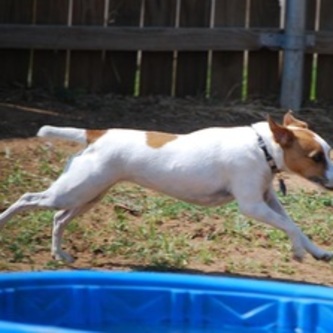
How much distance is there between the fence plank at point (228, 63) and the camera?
10.3 m

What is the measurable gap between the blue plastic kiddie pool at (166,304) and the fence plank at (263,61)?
511 cm

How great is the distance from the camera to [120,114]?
9.59m

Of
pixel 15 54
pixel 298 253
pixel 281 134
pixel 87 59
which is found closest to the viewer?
pixel 281 134

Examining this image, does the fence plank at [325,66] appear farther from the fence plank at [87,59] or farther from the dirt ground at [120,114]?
the fence plank at [87,59]

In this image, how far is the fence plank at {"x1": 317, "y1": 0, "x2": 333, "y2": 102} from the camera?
412 inches

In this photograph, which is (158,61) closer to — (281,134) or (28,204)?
(28,204)

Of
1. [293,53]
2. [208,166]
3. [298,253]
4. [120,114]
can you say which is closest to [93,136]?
[208,166]

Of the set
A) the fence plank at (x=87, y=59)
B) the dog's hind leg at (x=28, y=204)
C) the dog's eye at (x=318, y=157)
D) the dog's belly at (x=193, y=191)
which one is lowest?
the dog's hind leg at (x=28, y=204)

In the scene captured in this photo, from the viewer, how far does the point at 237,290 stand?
5.45 metres

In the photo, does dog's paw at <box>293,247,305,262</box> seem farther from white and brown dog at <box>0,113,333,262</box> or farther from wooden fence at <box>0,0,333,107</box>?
wooden fence at <box>0,0,333,107</box>

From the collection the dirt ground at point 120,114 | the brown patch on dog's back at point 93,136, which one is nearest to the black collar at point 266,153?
Answer: the brown patch on dog's back at point 93,136

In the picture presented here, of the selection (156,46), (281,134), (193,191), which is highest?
(156,46)

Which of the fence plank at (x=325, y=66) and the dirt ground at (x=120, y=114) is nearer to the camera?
the dirt ground at (x=120, y=114)

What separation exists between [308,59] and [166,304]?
532cm
